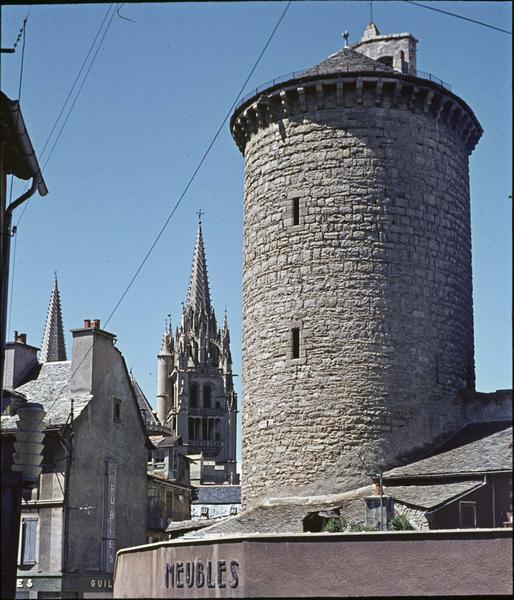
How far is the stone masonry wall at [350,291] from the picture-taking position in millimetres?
26391

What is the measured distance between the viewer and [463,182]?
29.4 m

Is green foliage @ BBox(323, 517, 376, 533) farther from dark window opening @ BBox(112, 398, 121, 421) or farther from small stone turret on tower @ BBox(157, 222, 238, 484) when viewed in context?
small stone turret on tower @ BBox(157, 222, 238, 484)

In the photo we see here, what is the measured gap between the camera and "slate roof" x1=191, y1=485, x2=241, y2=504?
193 ft

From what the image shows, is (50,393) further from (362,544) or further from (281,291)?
(362,544)

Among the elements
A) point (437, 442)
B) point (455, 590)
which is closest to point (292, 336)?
point (437, 442)

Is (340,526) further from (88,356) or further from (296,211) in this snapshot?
(88,356)

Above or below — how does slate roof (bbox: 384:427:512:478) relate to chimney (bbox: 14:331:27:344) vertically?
below

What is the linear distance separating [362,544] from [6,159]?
7.77 m

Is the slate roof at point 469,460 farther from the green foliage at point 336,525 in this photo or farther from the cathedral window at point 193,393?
the cathedral window at point 193,393

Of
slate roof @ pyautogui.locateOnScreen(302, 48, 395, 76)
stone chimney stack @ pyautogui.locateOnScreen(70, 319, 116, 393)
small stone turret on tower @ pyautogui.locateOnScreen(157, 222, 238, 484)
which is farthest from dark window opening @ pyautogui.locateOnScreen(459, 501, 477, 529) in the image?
small stone turret on tower @ pyautogui.locateOnScreen(157, 222, 238, 484)

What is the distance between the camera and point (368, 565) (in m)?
16.7

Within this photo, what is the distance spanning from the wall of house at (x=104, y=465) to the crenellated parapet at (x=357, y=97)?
9606mm

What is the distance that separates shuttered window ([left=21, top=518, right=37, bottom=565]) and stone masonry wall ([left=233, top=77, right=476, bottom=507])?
6.71 metres

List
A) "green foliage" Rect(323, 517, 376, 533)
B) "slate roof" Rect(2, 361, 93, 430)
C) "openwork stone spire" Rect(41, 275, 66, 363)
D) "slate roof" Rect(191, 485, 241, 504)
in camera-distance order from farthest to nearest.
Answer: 1. "openwork stone spire" Rect(41, 275, 66, 363)
2. "slate roof" Rect(191, 485, 241, 504)
3. "slate roof" Rect(2, 361, 93, 430)
4. "green foliage" Rect(323, 517, 376, 533)
